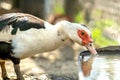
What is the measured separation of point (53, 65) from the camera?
793cm

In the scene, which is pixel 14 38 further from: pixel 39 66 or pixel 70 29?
pixel 39 66

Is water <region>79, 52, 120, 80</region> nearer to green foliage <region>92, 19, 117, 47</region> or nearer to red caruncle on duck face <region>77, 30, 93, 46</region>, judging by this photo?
red caruncle on duck face <region>77, 30, 93, 46</region>

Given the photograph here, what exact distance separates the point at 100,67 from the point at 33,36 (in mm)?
719

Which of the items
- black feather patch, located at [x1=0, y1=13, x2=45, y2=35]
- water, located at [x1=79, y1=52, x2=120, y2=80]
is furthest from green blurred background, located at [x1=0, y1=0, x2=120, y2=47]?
black feather patch, located at [x1=0, y1=13, x2=45, y2=35]

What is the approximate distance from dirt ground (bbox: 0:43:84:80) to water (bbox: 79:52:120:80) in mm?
679

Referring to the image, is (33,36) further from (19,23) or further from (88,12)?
(88,12)

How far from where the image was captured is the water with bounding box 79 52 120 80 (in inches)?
173

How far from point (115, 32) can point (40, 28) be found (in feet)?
16.6

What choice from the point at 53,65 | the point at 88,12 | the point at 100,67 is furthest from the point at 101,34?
the point at 100,67

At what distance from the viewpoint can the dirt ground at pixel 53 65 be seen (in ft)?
17.9

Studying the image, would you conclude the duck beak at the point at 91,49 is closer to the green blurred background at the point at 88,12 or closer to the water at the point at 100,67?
the water at the point at 100,67

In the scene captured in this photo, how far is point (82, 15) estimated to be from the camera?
42.7ft

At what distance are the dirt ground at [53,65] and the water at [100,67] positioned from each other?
68 cm

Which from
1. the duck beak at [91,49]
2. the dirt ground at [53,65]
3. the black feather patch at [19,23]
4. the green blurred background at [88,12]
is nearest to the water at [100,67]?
the duck beak at [91,49]
